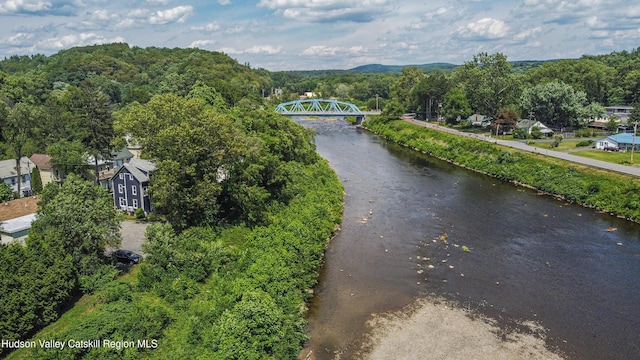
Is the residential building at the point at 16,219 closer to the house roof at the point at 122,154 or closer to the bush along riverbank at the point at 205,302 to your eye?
the bush along riverbank at the point at 205,302

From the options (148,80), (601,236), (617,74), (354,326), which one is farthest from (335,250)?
(148,80)

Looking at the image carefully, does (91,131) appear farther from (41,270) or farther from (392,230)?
(392,230)

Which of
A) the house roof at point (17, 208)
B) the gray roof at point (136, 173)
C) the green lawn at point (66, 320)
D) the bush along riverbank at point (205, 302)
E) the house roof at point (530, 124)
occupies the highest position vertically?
the house roof at point (530, 124)

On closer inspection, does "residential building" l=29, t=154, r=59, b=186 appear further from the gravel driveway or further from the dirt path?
the dirt path

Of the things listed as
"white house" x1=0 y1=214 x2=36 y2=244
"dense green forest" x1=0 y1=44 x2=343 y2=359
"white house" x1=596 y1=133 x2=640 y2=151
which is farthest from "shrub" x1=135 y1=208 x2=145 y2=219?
"white house" x1=596 y1=133 x2=640 y2=151

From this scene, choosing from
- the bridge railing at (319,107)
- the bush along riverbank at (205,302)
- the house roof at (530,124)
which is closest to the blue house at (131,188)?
the bush along riverbank at (205,302)
